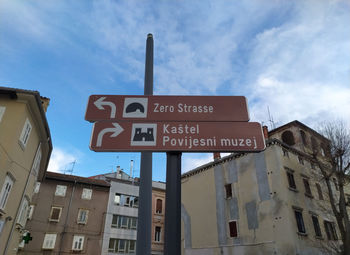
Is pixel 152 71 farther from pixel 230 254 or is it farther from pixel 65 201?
pixel 65 201

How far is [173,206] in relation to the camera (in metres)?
2.75

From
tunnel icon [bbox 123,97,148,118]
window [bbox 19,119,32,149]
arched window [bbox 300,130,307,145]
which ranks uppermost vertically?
arched window [bbox 300,130,307,145]

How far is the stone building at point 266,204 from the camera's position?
1991 cm

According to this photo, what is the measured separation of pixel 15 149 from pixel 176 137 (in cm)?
1112

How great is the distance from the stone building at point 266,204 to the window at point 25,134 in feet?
57.1

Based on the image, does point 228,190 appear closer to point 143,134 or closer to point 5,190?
point 5,190

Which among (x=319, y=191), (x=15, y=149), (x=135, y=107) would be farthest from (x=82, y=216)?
(x=135, y=107)

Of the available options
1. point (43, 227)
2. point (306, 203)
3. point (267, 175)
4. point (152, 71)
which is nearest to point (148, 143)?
point (152, 71)

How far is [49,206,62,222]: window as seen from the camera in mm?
28016

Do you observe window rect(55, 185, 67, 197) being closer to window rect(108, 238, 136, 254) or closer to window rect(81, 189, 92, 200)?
window rect(81, 189, 92, 200)

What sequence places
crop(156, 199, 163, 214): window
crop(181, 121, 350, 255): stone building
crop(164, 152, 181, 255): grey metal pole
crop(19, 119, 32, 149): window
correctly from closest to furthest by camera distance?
crop(164, 152, 181, 255): grey metal pole → crop(19, 119, 32, 149): window → crop(181, 121, 350, 255): stone building → crop(156, 199, 163, 214): window

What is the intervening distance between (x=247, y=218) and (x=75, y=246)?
18.4 m

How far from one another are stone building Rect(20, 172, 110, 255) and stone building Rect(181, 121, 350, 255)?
10633 mm

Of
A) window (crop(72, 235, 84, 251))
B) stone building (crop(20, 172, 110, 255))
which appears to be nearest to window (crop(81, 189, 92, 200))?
stone building (crop(20, 172, 110, 255))
